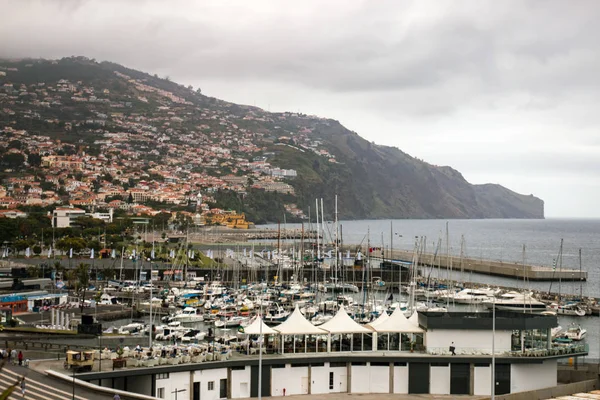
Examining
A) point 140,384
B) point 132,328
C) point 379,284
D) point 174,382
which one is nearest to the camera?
point 140,384

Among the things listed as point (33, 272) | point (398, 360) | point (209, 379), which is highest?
point (398, 360)

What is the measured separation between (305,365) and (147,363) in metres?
6.10

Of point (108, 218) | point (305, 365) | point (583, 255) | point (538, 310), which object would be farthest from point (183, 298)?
point (583, 255)

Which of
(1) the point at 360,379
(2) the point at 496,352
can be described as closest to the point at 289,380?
(1) the point at 360,379

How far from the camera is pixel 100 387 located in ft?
77.5

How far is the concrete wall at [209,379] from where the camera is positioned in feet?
86.9

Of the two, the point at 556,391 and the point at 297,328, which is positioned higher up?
the point at 297,328

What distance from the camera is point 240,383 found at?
89.4 ft

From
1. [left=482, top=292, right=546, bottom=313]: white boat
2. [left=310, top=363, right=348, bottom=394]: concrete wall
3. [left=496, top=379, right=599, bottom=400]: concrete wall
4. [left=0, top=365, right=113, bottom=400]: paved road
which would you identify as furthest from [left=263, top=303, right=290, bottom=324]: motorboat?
[left=0, top=365, right=113, bottom=400]: paved road

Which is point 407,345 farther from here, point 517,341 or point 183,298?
point 183,298

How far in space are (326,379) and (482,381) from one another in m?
5.98

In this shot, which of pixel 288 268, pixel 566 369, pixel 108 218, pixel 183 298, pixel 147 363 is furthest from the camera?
pixel 108 218

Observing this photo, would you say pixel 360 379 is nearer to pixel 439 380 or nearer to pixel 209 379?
pixel 439 380

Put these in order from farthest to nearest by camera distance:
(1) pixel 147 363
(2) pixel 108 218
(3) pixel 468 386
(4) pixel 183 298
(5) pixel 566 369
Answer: (2) pixel 108 218 → (4) pixel 183 298 → (5) pixel 566 369 → (3) pixel 468 386 → (1) pixel 147 363
